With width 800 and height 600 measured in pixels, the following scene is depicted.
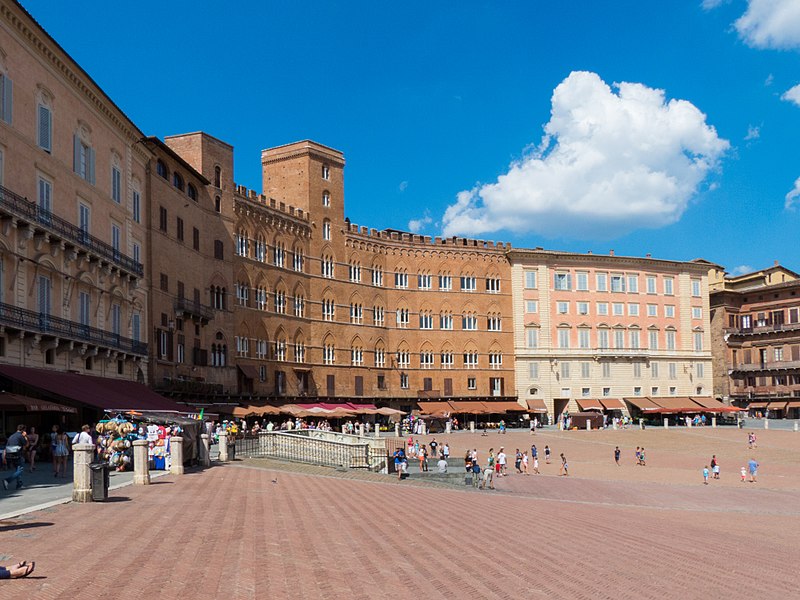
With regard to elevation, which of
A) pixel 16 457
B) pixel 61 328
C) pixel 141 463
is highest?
pixel 61 328

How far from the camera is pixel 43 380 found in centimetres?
3372

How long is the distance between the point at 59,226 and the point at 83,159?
5508 millimetres

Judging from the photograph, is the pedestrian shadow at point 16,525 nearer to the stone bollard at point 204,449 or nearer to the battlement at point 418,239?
the stone bollard at point 204,449

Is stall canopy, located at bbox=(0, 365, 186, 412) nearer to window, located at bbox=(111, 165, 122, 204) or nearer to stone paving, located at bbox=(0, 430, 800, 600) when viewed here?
stone paving, located at bbox=(0, 430, 800, 600)

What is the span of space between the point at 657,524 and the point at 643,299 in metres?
70.4

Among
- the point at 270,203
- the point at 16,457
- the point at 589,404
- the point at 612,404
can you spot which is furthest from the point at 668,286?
the point at 16,457

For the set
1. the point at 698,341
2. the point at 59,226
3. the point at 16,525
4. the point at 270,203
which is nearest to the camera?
the point at 16,525

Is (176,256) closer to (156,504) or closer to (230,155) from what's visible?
(230,155)

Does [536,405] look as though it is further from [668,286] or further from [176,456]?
[176,456]

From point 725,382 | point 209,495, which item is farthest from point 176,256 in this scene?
point 725,382

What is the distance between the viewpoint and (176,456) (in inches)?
1101

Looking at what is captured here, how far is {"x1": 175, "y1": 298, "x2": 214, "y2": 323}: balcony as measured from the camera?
183ft

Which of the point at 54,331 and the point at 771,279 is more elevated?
the point at 771,279

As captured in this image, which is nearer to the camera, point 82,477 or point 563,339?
point 82,477
